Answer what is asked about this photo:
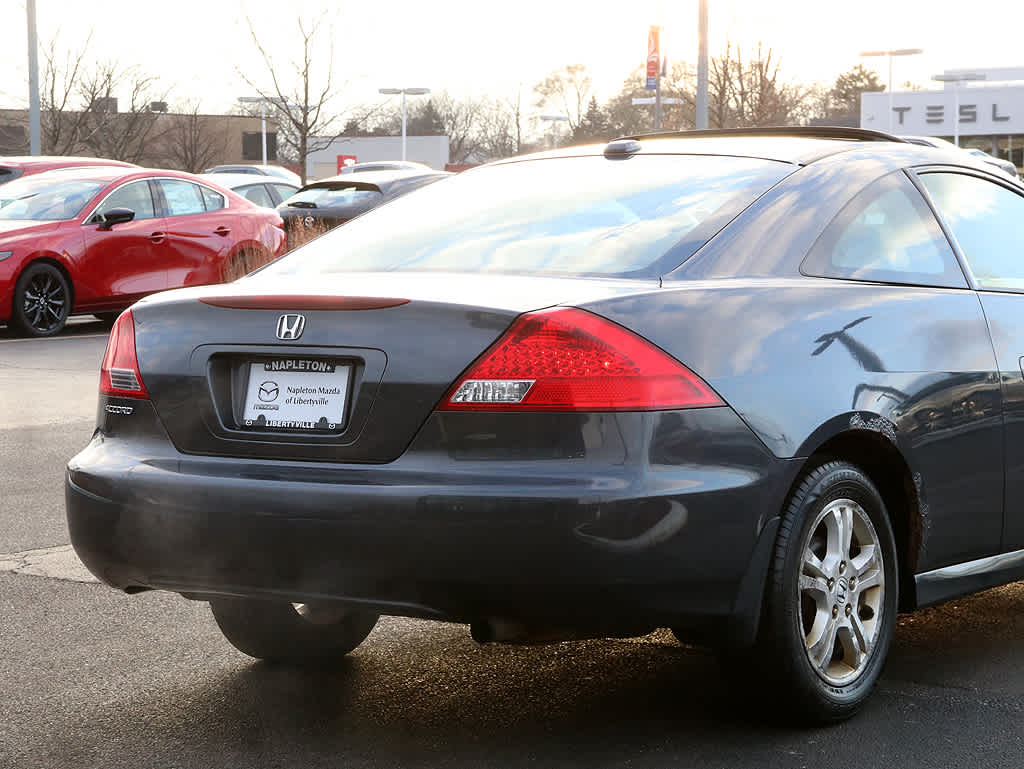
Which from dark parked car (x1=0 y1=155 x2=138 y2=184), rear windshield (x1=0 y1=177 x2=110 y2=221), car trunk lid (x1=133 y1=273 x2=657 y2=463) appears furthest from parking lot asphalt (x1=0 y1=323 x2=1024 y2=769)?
dark parked car (x1=0 y1=155 x2=138 y2=184)

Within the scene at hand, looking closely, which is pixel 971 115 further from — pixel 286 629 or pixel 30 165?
pixel 286 629

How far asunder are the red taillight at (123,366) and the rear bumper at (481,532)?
282 millimetres

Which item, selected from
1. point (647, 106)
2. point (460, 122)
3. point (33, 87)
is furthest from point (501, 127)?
point (33, 87)

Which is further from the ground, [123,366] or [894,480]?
[123,366]

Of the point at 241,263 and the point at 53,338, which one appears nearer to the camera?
the point at 53,338

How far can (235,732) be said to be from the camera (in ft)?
13.1

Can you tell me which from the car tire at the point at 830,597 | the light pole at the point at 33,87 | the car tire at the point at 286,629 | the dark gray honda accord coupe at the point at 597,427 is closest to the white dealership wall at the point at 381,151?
the light pole at the point at 33,87

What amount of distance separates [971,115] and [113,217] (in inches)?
2294

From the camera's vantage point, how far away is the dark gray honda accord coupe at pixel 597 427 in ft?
11.6

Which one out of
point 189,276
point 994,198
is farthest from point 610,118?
point 994,198

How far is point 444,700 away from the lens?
4.29 metres

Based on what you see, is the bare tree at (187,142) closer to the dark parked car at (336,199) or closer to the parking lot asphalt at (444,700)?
the dark parked car at (336,199)

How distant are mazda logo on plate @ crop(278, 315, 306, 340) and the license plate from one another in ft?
0.18

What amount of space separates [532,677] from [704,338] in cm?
129
